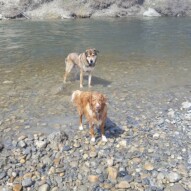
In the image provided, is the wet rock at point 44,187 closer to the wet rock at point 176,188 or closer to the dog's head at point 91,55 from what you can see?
the wet rock at point 176,188

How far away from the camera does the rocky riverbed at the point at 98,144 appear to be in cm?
705

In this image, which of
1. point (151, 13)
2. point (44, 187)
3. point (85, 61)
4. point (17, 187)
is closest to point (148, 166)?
point (44, 187)

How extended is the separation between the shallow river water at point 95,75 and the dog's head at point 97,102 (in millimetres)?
1837

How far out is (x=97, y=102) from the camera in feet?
25.8

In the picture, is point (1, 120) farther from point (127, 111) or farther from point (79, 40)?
point (79, 40)

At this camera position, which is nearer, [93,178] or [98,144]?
[93,178]

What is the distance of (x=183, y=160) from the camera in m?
7.72

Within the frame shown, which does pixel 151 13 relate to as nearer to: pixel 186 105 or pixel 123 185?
pixel 186 105

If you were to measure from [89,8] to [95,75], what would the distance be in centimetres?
3195

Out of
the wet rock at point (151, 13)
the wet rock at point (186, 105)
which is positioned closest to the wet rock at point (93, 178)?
the wet rock at point (186, 105)

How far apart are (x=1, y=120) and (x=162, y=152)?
5.50 metres

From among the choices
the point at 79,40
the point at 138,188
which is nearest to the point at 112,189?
the point at 138,188

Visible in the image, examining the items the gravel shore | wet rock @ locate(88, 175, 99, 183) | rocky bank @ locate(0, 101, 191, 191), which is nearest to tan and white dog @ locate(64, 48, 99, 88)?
the gravel shore

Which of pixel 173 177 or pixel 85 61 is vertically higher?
pixel 85 61
